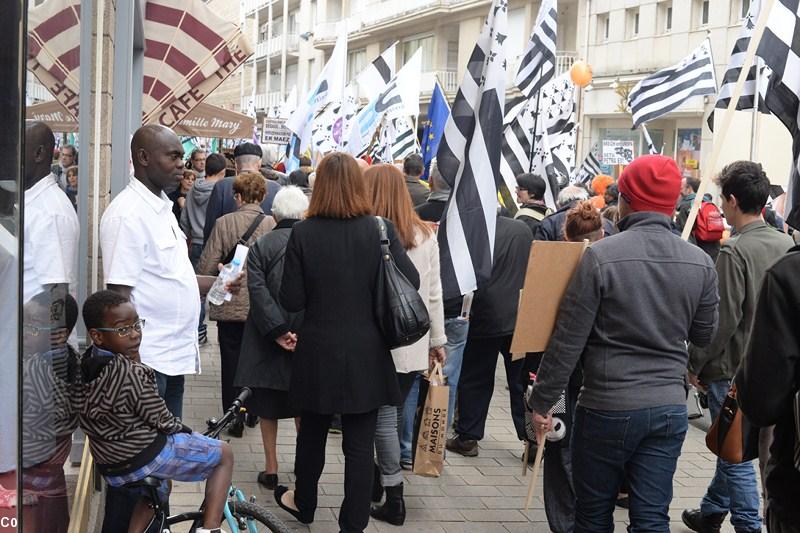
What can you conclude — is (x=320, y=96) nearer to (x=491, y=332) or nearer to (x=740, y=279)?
(x=491, y=332)

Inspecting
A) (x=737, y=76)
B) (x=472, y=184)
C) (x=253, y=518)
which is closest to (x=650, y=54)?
(x=737, y=76)

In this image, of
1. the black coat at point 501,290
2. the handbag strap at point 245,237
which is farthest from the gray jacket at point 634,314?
the handbag strap at point 245,237

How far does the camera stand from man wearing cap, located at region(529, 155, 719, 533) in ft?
14.0

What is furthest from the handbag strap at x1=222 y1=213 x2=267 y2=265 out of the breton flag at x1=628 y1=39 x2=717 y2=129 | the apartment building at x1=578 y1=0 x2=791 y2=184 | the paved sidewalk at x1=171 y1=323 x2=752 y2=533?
the apartment building at x1=578 y1=0 x2=791 y2=184

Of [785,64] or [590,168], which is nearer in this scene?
[785,64]

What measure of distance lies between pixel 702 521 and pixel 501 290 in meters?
2.24

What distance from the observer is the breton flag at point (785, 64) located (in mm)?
5371

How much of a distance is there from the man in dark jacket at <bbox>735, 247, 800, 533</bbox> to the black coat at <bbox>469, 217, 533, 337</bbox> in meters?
4.38

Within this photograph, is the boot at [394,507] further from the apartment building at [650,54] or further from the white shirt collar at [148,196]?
the apartment building at [650,54]

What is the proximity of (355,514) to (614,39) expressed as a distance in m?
29.9

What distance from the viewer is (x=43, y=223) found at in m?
2.83

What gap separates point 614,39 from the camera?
3294 cm

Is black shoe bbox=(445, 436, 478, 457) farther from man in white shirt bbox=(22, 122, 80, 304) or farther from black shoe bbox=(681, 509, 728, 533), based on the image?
man in white shirt bbox=(22, 122, 80, 304)

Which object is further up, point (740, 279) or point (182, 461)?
point (740, 279)
